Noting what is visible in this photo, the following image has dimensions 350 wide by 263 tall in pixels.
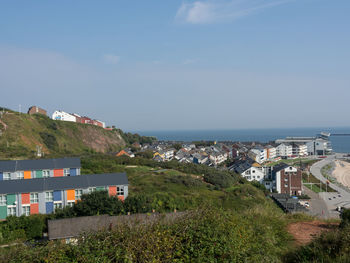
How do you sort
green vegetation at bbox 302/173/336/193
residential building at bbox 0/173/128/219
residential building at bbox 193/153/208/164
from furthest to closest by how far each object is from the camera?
1. residential building at bbox 193/153/208/164
2. green vegetation at bbox 302/173/336/193
3. residential building at bbox 0/173/128/219

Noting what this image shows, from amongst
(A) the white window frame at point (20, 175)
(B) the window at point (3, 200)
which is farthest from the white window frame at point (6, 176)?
(B) the window at point (3, 200)

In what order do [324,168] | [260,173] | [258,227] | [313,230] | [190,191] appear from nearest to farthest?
[258,227], [313,230], [190,191], [260,173], [324,168]

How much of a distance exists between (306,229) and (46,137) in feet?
131

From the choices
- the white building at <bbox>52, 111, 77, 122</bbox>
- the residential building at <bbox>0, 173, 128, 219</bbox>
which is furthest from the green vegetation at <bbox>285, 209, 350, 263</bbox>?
the white building at <bbox>52, 111, 77, 122</bbox>

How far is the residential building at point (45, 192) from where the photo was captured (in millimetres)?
15539

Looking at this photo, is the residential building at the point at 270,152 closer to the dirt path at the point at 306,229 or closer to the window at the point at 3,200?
the window at the point at 3,200

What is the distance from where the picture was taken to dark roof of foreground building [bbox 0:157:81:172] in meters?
19.7

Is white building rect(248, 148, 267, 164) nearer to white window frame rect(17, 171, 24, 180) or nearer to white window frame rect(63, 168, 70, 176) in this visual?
white window frame rect(63, 168, 70, 176)

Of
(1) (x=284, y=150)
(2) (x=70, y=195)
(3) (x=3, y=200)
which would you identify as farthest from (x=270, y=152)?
(3) (x=3, y=200)

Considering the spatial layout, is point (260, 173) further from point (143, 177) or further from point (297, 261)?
point (297, 261)

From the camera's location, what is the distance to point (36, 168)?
20.6 m

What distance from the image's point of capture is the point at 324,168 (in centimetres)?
5581

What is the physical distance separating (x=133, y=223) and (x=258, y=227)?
9.36ft

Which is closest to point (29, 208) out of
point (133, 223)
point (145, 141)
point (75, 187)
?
point (75, 187)
